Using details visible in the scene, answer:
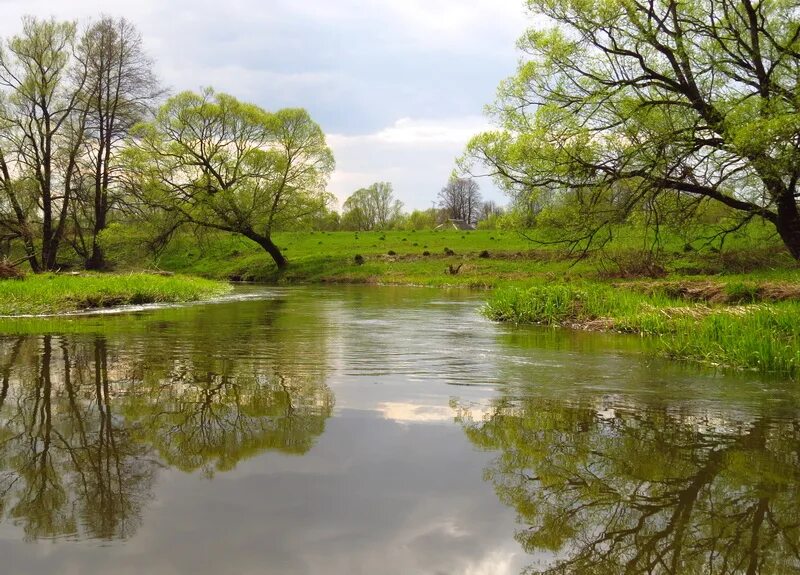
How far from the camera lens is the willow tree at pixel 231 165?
3784 cm

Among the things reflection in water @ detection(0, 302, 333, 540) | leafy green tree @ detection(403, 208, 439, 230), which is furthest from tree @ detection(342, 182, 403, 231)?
reflection in water @ detection(0, 302, 333, 540)

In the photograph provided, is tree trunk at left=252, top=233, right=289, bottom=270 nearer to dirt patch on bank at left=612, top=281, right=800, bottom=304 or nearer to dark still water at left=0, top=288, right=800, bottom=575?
dirt patch on bank at left=612, top=281, right=800, bottom=304

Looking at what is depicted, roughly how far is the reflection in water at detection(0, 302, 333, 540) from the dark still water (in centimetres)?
2

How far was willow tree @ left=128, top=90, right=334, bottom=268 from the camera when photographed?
124ft

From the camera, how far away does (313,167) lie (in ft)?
140

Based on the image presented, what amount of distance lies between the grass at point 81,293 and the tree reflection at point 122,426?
7.92m

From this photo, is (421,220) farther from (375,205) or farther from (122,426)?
(122,426)

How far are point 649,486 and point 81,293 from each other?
1779 cm

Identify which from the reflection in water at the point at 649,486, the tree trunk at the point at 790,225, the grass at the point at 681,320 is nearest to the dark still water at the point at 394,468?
the reflection in water at the point at 649,486

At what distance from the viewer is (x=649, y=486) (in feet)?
13.2

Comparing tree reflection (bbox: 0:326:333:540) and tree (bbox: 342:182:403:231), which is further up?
tree (bbox: 342:182:403:231)

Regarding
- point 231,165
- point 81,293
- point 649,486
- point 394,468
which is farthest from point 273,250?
point 649,486

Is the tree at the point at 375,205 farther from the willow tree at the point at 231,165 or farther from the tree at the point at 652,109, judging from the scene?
the tree at the point at 652,109

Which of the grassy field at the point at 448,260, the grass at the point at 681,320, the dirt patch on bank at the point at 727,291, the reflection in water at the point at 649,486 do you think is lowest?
the reflection in water at the point at 649,486
